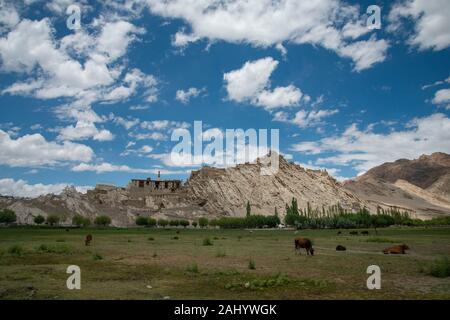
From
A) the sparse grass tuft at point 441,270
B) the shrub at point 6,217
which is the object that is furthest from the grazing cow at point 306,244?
the shrub at point 6,217

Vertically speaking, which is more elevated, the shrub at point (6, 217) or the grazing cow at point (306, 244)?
the grazing cow at point (306, 244)

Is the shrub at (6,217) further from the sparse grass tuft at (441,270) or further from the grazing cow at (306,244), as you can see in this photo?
the sparse grass tuft at (441,270)

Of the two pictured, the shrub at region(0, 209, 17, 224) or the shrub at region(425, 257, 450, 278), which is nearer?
the shrub at region(425, 257, 450, 278)

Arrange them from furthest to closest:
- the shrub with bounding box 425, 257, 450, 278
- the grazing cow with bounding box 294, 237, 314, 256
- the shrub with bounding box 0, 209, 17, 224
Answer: the shrub with bounding box 0, 209, 17, 224 → the grazing cow with bounding box 294, 237, 314, 256 → the shrub with bounding box 425, 257, 450, 278

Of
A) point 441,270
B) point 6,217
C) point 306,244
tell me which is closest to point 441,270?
point 441,270

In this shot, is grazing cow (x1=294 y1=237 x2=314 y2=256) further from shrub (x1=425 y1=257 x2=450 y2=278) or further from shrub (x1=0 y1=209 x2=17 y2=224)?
shrub (x1=0 y1=209 x2=17 y2=224)

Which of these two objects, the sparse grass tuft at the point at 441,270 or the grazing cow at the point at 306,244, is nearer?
the sparse grass tuft at the point at 441,270

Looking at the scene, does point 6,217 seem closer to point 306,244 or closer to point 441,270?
point 306,244

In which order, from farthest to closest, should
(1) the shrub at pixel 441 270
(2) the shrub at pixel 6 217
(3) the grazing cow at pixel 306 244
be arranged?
(2) the shrub at pixel 6 217 < (3) the grazing cow at pixel 306 244 < (1) the shrub at pixel 441 270

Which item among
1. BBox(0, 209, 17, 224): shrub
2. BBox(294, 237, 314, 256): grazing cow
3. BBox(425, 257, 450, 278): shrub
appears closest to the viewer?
BBox(425, 257, 450, 278): shrub

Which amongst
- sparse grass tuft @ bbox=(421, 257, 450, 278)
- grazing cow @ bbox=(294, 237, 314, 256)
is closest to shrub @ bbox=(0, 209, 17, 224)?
grazing cow @ bbox=(294, 237, 314, 256)

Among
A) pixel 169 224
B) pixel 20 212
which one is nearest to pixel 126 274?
pixel 169 224
